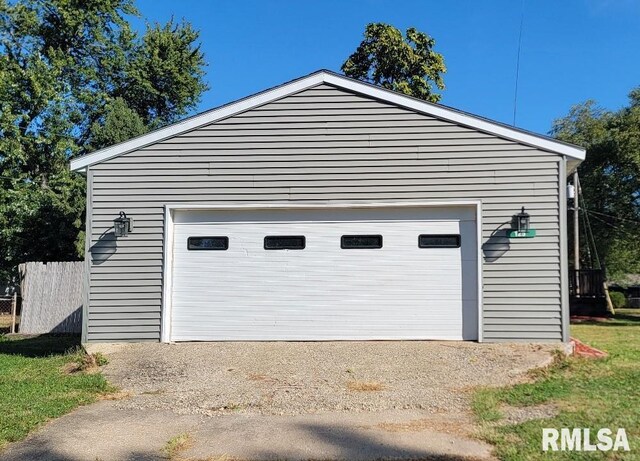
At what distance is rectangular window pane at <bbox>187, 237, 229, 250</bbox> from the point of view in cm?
844

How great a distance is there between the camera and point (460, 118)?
26.5ft

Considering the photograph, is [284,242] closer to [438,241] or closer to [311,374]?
[438,241]

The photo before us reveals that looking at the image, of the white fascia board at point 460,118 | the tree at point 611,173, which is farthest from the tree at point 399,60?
the white fascia board at point 460,118

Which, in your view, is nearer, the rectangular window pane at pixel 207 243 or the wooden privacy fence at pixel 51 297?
the rectangular window pane at pixel 207 243

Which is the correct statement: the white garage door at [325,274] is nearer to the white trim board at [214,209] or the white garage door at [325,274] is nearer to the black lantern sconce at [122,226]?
the white trim board at [214,209]

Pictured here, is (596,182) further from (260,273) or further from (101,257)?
(101,257)

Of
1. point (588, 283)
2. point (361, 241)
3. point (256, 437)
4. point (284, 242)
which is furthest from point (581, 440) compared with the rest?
point (588, 283)

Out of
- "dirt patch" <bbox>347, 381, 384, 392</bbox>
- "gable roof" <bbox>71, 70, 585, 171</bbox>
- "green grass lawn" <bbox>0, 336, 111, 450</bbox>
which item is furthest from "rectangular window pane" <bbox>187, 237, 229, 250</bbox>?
"dirt patch" <bbox>347, 381, 384, 392</bbox>

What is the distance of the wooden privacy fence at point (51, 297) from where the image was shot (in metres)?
12.6

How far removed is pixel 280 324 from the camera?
8273 millimetres

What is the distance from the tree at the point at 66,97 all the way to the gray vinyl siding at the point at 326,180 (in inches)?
315

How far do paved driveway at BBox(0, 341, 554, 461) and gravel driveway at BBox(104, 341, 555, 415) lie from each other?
0.04 feet

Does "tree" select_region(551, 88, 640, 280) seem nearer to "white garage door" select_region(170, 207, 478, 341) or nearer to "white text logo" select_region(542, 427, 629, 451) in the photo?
"white garage door" select_region(170, 207, 478, 341)

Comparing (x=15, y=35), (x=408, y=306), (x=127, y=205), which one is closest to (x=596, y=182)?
(x=408, y=306)
